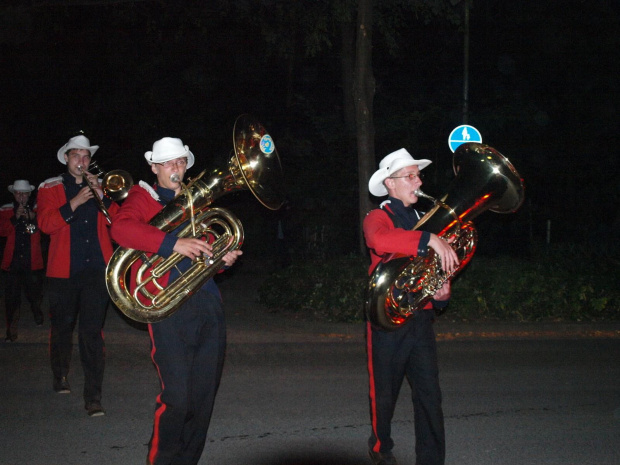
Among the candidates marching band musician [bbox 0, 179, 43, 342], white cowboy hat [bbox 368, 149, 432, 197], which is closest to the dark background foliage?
marching band musician [bbox 0, 179, 43, 342]

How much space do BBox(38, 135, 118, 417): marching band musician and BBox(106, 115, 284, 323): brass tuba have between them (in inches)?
63.3

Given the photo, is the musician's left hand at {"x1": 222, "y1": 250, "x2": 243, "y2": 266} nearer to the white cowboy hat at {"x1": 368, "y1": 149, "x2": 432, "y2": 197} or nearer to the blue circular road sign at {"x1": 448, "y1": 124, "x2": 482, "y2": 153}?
the white cowboy hat at {"x1": 368, "y1": 149, "x2": 432, "y2": 197}

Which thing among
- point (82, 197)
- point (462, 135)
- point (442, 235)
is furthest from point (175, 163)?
point (462, 135)

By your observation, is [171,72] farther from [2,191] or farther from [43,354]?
[43,354]

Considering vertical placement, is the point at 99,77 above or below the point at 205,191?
above

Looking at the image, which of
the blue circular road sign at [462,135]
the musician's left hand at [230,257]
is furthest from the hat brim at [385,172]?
the blue circular road sign at [462,135]

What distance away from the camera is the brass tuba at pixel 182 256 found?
407cm

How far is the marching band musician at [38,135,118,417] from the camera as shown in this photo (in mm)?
5680

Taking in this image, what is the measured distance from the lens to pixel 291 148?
1708 cm

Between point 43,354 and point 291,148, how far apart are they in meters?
9.95

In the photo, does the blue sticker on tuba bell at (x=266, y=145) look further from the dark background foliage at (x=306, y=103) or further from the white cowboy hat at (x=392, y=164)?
the dark background foliage at (x=306, y=103)

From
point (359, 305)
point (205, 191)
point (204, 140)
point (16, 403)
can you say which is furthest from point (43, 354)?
point (204, 140)

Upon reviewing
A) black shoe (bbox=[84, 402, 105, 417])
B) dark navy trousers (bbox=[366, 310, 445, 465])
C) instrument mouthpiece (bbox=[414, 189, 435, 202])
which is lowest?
black shoe (bbox=[84, 402, 105, 417])

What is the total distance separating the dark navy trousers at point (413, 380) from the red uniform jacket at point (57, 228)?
2526 mm
